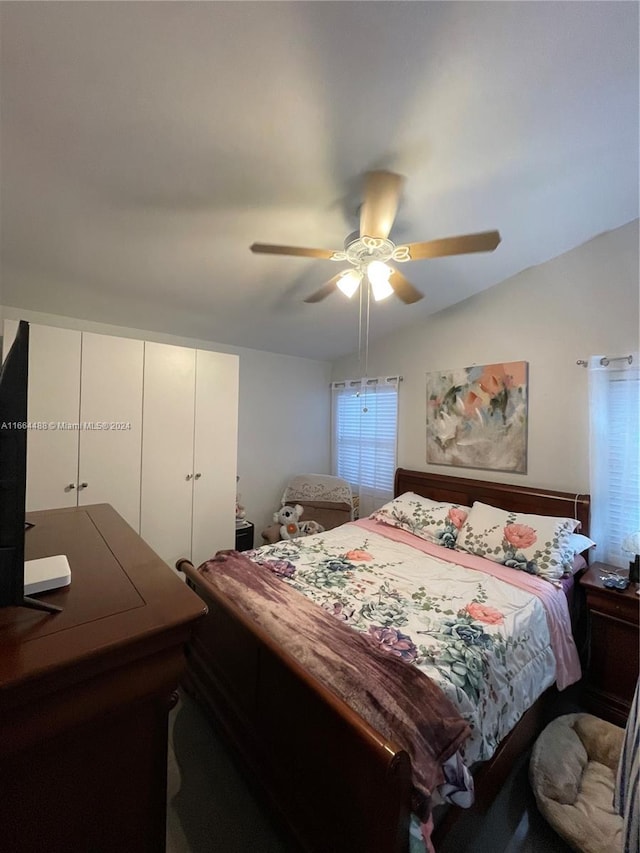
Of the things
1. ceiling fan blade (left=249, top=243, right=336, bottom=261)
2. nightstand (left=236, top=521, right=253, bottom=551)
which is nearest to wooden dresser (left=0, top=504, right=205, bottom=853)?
ceiling fan blade (left=249, top=243, right=336, bottom=261)

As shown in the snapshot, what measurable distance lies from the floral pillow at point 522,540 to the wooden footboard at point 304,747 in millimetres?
1617

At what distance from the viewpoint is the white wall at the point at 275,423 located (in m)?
3.82

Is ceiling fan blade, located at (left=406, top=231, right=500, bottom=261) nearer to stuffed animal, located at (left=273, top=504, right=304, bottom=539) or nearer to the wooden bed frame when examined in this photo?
the wooden bed frame

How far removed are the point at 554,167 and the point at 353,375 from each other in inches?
104

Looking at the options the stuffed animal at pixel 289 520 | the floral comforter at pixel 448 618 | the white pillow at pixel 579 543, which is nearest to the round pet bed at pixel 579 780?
the floral comforter at pixel 448 618

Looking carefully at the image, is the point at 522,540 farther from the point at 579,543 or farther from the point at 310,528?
the point at 310,528

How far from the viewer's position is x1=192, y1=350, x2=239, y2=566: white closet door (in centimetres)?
296

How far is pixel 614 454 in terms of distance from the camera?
2320 mm

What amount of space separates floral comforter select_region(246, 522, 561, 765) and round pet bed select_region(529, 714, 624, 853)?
23 centimetres

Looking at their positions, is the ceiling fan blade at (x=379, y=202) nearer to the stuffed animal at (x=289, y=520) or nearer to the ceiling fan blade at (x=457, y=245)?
the ceiling fan blade at (x=457, y=245)

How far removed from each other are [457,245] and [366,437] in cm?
261

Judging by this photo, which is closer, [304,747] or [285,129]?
A: [304,747]

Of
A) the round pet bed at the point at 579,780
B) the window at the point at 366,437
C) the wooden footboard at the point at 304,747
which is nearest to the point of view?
the wooden footboard at the point at 304,747

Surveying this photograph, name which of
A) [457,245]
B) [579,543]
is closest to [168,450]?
[457,245]
